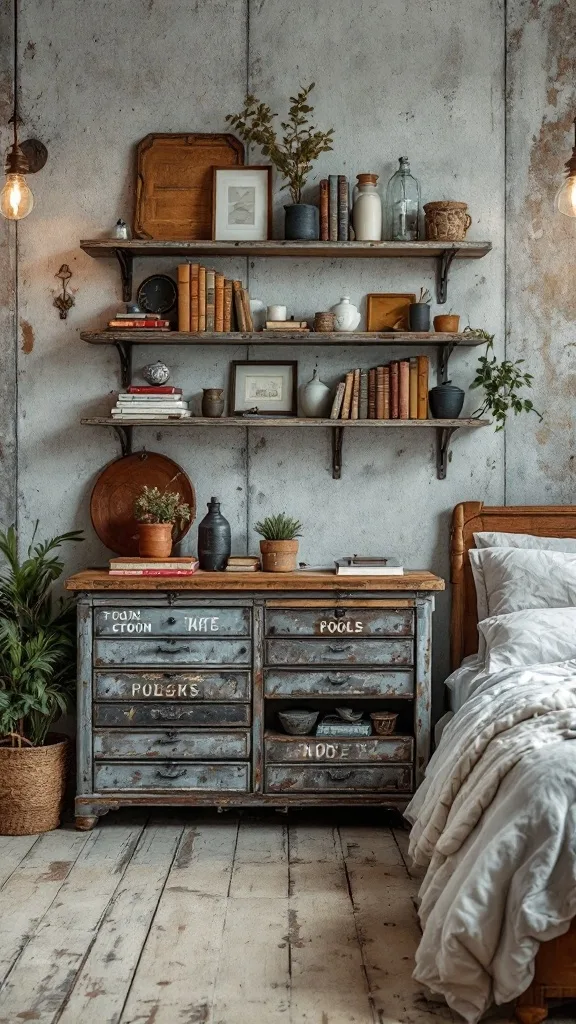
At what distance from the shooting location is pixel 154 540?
4.19 m

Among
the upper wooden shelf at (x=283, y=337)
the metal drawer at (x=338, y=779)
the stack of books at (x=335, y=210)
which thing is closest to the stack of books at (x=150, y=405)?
the upper wooden shelf at (x=283, y=337)

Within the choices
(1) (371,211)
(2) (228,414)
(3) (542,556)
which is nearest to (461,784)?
(3) (542,556)

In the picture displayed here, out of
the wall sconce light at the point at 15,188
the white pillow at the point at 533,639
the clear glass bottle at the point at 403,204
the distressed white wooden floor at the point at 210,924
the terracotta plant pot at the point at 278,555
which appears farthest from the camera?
the clear glass bottle at the point at 403,204

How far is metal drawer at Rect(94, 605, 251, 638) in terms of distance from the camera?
397 centimetres

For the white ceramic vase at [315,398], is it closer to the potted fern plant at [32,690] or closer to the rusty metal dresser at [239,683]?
the rusty metal dresser at [239,683]

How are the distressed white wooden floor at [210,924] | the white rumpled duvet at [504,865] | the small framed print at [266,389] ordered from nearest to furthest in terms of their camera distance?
the white rumpled duvet at [504,865], the distressed white wooden floor at [210,924], the small framed print at [266,389]

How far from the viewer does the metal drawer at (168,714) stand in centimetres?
396

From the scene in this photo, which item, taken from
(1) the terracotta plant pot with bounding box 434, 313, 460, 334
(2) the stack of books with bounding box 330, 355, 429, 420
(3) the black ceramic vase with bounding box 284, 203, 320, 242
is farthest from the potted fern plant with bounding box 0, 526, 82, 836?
(1) the terracotta plant pot with bounding box 434, 313, 460, 334

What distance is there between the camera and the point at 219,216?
437cm

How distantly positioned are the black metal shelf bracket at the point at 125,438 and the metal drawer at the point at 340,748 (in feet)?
4.56

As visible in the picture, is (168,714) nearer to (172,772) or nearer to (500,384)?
(172,772)

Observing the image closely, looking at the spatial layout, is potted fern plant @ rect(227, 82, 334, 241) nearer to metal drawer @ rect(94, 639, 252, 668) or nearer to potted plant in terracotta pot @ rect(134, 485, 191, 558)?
potted plant in terracotta pot @ rect(134, 485, 191, 558)

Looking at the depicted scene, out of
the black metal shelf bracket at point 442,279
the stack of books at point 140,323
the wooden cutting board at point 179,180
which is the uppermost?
the wooden cutting board at point 179,180

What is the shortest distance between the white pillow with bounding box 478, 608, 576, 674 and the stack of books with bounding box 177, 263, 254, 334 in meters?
1.61
